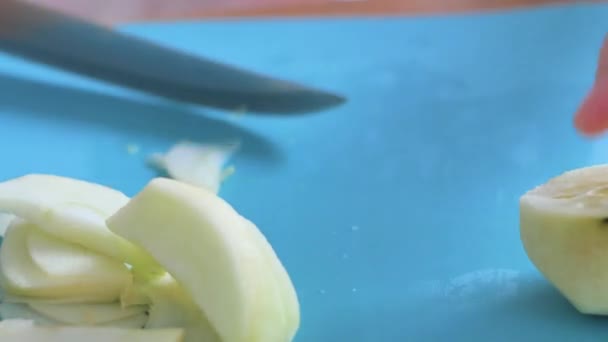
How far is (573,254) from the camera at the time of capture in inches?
26.2

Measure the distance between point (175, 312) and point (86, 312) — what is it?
0.25 feet

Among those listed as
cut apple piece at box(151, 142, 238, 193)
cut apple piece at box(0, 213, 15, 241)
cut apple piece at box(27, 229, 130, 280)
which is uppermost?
cut apple piece at box(151, 142, 238, 193)

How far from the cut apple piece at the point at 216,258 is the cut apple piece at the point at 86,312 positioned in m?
0.07

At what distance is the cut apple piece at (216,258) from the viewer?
61 cm

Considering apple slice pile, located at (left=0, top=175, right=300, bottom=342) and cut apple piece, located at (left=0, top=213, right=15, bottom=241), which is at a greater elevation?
cut apple piece, located at (left=0, top=213, right=15, bottom=241)

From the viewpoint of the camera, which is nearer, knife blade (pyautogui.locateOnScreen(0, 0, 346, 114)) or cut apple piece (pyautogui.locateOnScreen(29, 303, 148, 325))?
cut apple piece (pyautogui.locateOnScreen(29, 303, 148, 325))

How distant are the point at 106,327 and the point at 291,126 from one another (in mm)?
440

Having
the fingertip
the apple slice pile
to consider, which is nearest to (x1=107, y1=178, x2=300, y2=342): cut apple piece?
the apple slice pile

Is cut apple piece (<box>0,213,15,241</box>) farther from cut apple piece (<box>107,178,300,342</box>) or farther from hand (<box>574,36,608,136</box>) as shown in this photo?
hand (<box>574,36,608,136</box>)

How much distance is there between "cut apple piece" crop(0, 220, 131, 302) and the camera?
27.2 inches

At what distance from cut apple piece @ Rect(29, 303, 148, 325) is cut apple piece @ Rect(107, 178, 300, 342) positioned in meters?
0.07

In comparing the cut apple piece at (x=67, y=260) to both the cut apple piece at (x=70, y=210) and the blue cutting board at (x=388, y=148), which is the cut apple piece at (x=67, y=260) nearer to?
the cut apple piece at (x=70, y=210)

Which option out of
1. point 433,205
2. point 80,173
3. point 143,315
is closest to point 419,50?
point 433,205

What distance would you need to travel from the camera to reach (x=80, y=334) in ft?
2.15
